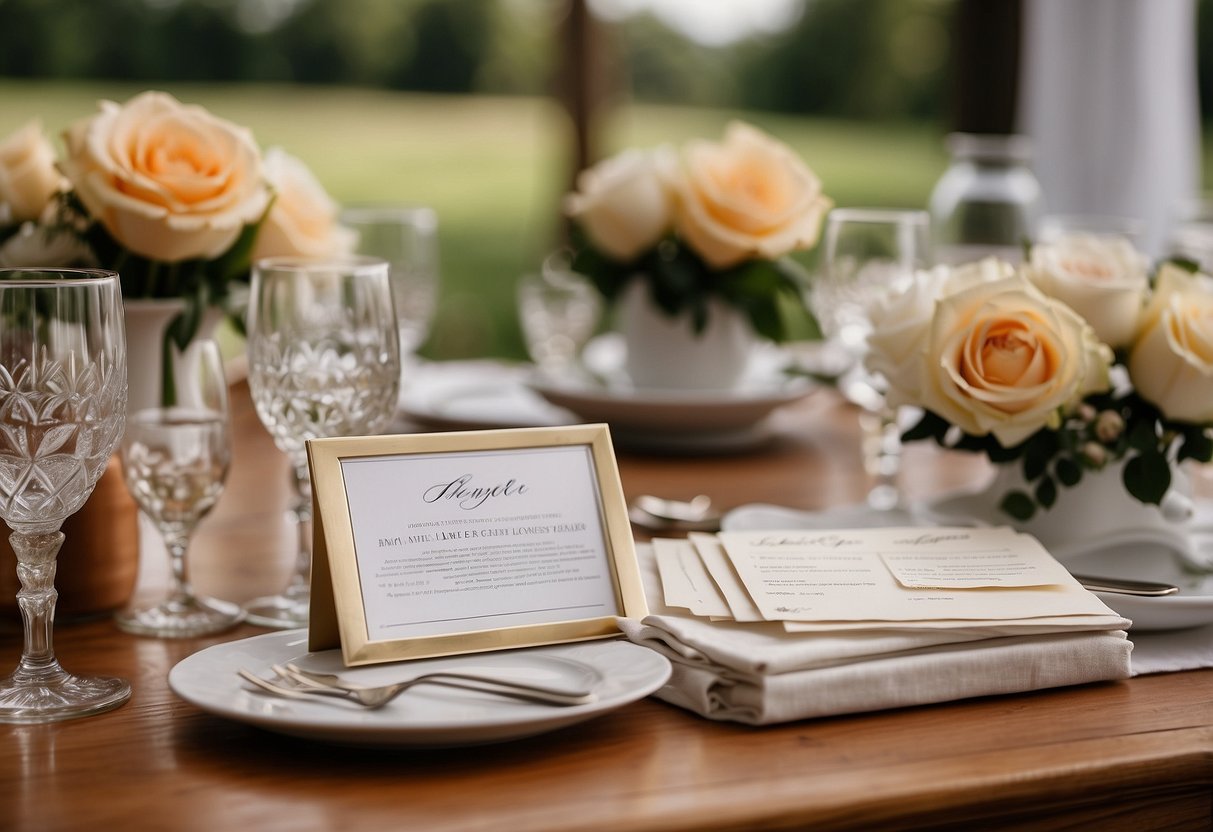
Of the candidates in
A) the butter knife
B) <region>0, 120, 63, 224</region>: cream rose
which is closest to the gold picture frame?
the butter knife

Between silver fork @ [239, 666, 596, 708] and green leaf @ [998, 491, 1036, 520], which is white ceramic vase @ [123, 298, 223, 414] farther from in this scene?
green leaf @ [998, 491, 1036, 520]

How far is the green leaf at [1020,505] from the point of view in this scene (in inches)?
42.6

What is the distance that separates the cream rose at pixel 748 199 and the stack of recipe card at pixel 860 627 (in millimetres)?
670

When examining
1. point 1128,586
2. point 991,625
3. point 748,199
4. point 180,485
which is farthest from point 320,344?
point 748,199

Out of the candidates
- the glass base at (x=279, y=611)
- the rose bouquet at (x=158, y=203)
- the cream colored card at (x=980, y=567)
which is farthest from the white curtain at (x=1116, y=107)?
the glass base at (x=279, y=611)

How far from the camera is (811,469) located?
1.59 meters

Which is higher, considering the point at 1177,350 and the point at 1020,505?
the point at 1177,350

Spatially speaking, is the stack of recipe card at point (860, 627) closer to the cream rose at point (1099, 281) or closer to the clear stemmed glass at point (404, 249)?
the cream rose at point (1099, 281)

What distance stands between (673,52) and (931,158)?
3.27 feet

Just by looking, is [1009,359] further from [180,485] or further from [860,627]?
[180,485]

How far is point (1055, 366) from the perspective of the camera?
3.30ft

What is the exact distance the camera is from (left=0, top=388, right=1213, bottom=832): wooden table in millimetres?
688

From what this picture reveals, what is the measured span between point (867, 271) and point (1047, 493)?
404mm

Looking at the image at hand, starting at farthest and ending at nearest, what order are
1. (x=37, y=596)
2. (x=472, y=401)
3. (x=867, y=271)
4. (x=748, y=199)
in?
(x=472, y=401) < (x=748, y=199) < (x=867, y=271) < (x=37, y=596)
